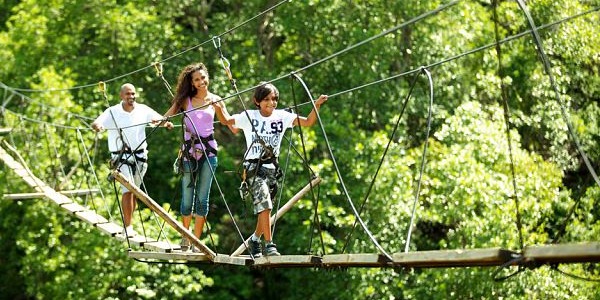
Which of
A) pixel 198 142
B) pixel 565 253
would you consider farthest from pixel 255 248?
pixel 565 253

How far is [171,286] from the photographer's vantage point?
676 inches

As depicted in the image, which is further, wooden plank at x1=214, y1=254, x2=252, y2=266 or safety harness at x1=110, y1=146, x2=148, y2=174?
safety harness at x1=110, y1=146, x2=148, y2=174

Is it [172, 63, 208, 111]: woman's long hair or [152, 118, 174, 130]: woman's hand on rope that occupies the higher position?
[172, 63, 208, 111]: woman's long hair

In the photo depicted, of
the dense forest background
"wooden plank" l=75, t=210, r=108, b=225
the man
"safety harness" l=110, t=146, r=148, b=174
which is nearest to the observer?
"safety harness" l=110, t=146, r=148, b=174

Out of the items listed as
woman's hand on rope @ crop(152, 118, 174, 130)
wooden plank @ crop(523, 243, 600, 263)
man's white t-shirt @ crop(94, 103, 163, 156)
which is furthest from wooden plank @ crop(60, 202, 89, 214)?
wooden plank @ crop(523, 243, 600, 263)

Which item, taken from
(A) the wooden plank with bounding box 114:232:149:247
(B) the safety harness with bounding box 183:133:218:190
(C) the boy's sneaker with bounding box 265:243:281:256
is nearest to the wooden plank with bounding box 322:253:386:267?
(C) the boy's sneaker with bounding box 265:243:281:256

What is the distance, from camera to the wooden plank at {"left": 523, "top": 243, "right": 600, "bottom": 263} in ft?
15.4

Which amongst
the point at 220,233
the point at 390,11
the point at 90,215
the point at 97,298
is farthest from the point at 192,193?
the point at 220,233

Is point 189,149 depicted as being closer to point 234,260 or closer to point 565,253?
point 234,260

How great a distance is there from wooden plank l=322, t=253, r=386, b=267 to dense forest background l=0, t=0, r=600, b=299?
29.0 feet

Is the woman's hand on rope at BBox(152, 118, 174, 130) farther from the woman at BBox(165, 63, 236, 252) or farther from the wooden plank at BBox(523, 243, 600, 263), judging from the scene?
the wooden plank at BBox(523, 243, 600, 263)

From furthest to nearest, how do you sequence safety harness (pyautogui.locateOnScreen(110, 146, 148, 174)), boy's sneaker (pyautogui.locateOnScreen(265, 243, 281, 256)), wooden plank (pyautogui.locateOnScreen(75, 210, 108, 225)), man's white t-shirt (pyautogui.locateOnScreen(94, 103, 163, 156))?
wooden plank (pyautogui.locateOnScreen(75, 210, 108, 225)), man's white t-shirt (pyautogui.locateOnScreen(94, 103, 163, 156)), safety harness (pyautogui.locateOnScreen(110, 146, 148, 174)), boy's sneaker (pyautogui.locateOnScreen(265, 243, 281, 256))

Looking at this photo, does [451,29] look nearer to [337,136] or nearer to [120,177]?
[337,136]

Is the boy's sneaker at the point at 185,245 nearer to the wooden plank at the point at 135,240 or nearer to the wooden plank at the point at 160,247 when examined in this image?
the wooden plank at the point at 160,247
